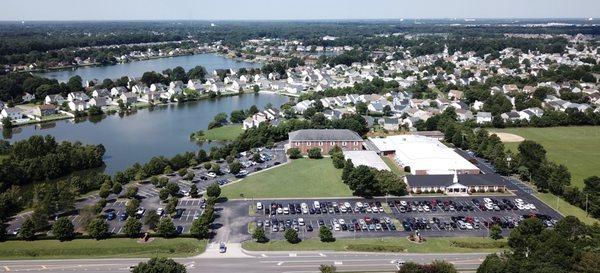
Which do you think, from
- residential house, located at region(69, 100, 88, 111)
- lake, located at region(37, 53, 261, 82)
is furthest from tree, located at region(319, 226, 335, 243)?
lake, located at region(37, 53, 261, 82)

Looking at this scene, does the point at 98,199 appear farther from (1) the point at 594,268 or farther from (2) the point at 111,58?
(2) the point at 111,58

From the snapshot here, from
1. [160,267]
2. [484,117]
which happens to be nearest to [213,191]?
[160,267]

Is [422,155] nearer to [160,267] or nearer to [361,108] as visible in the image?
[361,108]

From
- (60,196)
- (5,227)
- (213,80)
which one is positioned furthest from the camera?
(213,80)

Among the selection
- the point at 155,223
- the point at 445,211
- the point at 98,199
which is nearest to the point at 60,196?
the point at 98,199

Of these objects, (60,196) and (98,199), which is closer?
(60,196)

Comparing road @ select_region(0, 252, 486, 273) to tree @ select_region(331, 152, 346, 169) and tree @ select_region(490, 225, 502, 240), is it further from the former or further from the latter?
tree @ select_region(331, 152, 346, 169)

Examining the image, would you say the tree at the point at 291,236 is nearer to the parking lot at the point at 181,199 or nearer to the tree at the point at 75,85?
the parking lot at the point at 181,199
